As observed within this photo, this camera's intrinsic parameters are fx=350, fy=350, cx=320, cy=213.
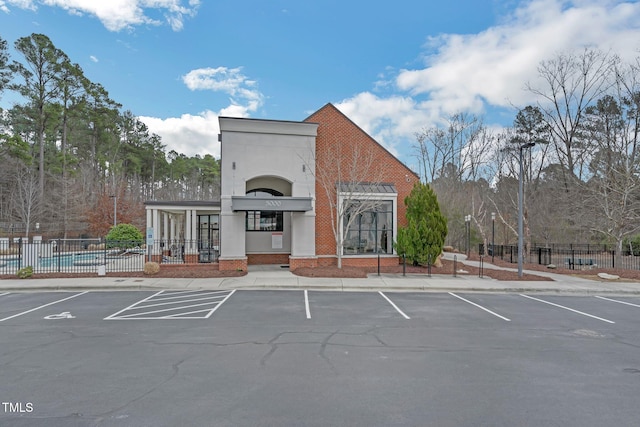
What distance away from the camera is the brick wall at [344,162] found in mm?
18828

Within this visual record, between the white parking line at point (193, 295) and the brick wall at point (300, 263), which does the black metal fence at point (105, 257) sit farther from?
the white parking line at point (193, 295)

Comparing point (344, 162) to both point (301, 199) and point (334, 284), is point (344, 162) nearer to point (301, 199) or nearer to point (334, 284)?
point (301, 199)

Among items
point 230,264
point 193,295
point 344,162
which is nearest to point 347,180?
point 344,162

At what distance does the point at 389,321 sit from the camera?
28.8 ft

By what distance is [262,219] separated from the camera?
780 inches

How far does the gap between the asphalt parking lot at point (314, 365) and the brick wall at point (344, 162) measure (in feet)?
28.0

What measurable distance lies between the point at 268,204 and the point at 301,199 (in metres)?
1.63

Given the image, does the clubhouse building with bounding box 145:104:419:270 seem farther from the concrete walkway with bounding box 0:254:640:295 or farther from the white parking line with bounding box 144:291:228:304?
the white parking line with bounding box 144:291:228:304

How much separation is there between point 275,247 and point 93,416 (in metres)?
15.5

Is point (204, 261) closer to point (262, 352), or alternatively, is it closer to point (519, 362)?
point (262, 352)

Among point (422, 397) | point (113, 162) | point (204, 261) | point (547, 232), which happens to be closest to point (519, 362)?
point (422, 397)

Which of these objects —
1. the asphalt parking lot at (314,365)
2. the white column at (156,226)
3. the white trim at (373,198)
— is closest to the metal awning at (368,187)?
the white trim at (373,198)

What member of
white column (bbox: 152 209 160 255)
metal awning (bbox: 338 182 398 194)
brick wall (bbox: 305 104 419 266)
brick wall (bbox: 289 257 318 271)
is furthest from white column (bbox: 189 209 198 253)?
metal awning (bbox: 338 182 398 194)

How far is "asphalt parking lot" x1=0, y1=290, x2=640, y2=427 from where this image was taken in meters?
4.20
